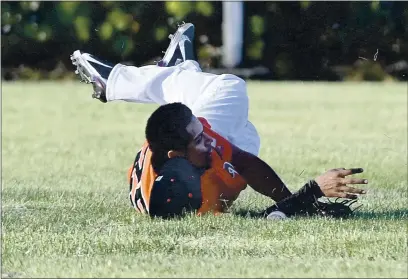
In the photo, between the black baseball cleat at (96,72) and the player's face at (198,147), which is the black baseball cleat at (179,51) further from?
the player's face at (198,147)

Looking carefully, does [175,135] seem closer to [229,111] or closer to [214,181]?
[214,181]

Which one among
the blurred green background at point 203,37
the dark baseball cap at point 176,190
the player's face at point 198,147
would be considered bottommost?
the blurred green background at point 203,37

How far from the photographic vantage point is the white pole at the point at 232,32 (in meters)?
23.1

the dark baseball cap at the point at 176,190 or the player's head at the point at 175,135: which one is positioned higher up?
the player's head at the point at 175,135

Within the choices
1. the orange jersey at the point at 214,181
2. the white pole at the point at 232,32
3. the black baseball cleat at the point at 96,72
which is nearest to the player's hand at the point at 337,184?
the orange jersey at the point at 214,181

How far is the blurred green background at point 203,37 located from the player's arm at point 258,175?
51.2 feet

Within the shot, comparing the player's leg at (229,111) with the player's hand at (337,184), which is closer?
the player's hand at (337,184)

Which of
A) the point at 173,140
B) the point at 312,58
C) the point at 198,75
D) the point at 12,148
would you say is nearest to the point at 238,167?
the point at 173,140

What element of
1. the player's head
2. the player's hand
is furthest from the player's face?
the player's hand

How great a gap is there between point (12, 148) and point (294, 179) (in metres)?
3.82

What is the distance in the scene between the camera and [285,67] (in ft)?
76.2

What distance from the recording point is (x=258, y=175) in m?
6.58

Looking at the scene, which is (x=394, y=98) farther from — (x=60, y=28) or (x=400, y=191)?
(x=400, y=191)

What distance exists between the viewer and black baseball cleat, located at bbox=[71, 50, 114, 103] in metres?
7.58
